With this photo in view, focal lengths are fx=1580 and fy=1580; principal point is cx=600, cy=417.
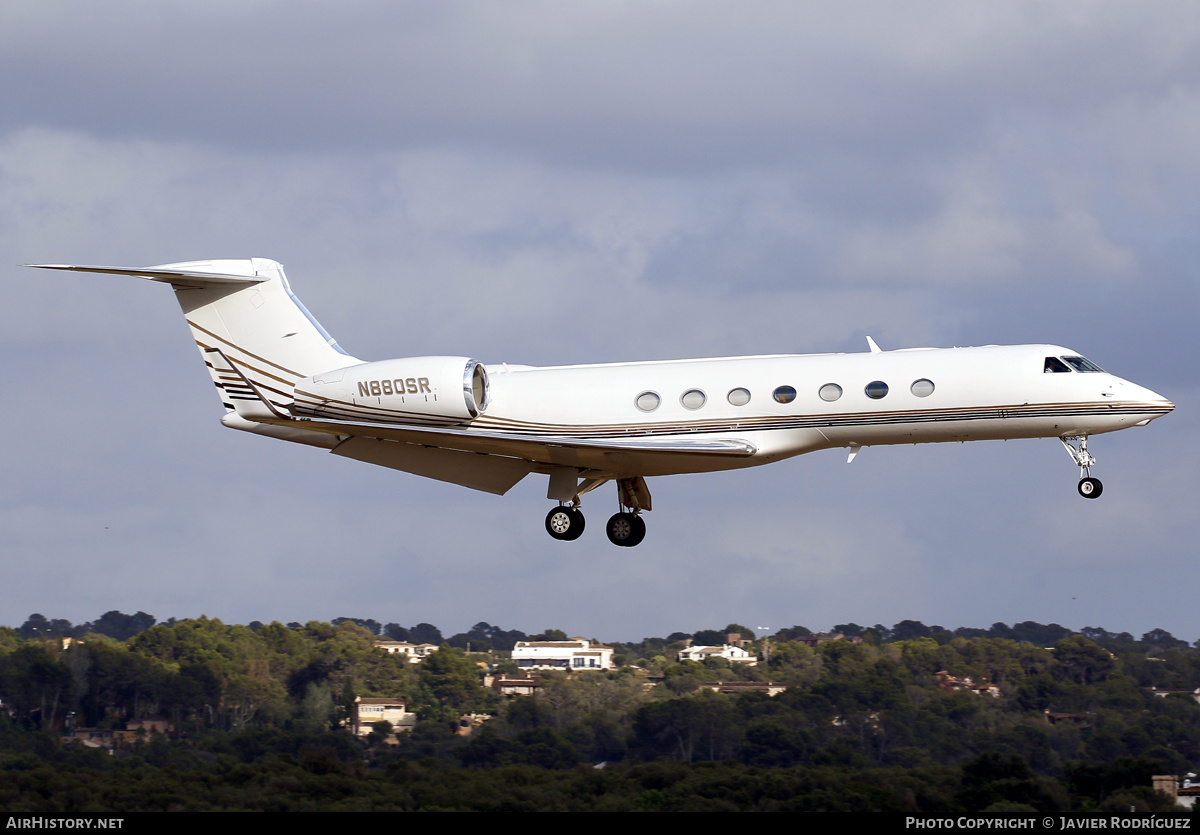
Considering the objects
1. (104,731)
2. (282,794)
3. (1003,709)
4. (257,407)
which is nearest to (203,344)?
(257,407)

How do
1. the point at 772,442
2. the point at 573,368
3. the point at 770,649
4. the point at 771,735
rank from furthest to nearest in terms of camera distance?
the point at 770,649, the point at 771,735, the point at 573,368, the point at 772,442

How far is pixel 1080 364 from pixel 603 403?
→ 8.99 m

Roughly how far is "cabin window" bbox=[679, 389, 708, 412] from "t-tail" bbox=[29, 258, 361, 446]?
7.20 meters

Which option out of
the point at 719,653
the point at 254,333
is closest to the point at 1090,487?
the point at 254,333

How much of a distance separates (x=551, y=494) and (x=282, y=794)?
11199 millimetres

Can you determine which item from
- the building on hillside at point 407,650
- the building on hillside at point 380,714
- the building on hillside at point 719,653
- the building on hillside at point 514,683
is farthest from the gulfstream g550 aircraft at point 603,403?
the building on hillside at point 719,653

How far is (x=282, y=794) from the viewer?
124 feet

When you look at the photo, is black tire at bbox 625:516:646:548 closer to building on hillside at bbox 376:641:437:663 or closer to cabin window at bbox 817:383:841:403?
cabin window at bbox 817:383:841:403

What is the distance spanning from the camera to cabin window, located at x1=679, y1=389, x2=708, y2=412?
98.5ft

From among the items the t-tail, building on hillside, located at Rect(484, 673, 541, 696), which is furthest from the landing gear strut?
building on hillside, located at Rect(484, 673, 541, 696)

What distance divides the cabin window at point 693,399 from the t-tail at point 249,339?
23.6ft

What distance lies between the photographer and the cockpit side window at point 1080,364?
2927cm

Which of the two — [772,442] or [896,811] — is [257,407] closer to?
[772,442]

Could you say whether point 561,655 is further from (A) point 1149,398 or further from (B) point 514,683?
(A) point 1149,398
